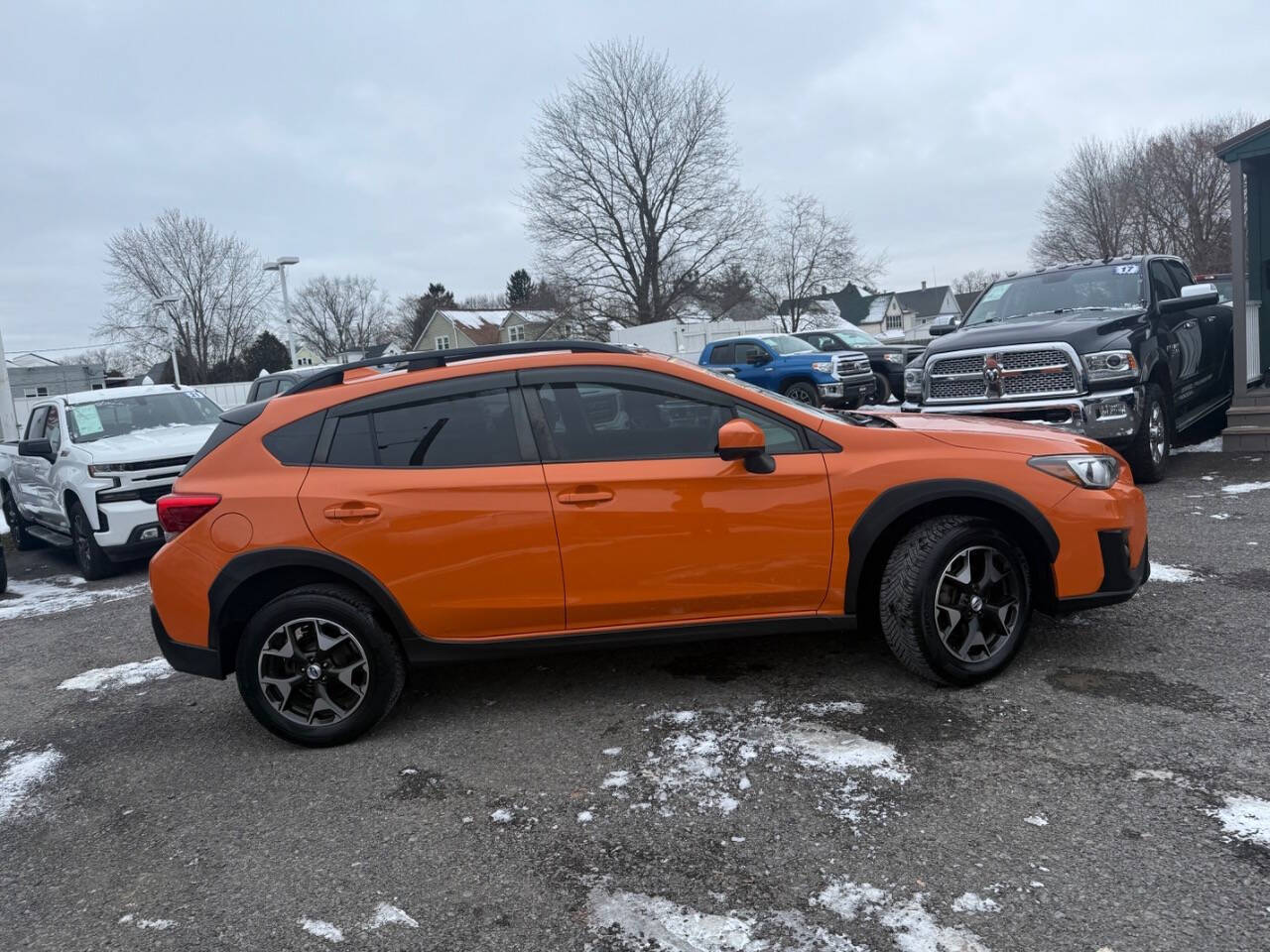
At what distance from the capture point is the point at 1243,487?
8031 millimetres

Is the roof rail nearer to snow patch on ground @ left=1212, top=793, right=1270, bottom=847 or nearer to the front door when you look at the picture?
the front door

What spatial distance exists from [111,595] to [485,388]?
5638 mm

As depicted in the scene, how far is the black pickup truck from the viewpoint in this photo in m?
7.68

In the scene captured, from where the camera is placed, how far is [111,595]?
799 cm

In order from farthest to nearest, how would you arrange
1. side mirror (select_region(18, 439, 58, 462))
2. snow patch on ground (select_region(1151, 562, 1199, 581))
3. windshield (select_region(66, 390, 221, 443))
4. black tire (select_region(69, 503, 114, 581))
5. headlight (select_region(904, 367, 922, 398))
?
windshield (select_region(66, 390, 221, 443)) < side mirror (select_region(18, 439, 58, 462)) < headlight (select_region(904, 367, 922, 398)) < black tire (select_region(69, 503, 114, 581)) < snow patch on ground (select_region(1151, 562, 1199, 581))

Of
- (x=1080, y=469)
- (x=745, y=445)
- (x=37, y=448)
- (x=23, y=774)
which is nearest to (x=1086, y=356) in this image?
(x=1080, y=469)

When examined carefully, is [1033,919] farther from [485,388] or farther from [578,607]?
[485,388]

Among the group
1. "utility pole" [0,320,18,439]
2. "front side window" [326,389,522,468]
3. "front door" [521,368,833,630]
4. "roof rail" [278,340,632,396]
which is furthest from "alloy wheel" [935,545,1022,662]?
"utility pole" [0,320,18,439]

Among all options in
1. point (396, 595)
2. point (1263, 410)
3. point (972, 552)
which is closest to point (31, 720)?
point (396, 595)

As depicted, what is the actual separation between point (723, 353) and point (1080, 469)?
14.3 meters

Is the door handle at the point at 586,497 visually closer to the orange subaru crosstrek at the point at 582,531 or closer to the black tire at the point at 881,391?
the orange subaru crosstrek at the point at 582,531

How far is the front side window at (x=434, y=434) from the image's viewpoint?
403 centimetres

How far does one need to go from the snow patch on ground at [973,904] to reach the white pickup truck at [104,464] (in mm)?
7700

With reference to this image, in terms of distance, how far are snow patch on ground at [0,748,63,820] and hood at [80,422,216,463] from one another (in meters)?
4.29
